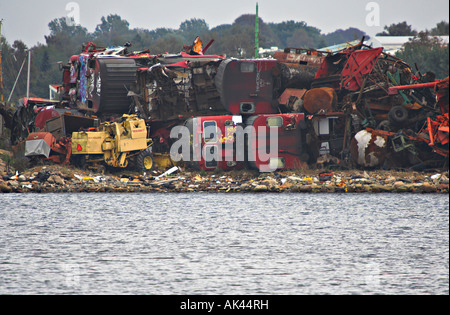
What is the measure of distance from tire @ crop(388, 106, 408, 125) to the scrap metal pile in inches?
1.3

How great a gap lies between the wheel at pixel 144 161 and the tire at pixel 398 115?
27.2 feet

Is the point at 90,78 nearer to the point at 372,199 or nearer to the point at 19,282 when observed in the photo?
the point at 372,199

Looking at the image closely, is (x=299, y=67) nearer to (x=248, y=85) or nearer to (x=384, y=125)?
(x=248, y=85)

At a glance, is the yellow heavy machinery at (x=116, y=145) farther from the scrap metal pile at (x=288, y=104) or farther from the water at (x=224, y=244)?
the water at (x=224, y=244)

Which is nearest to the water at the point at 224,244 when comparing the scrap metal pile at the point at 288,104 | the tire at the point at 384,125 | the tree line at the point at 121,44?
the scrap metal pile at the point at 288,104

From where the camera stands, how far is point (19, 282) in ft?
43.4

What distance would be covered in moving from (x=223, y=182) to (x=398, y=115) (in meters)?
6.12

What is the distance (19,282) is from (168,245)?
452 centimetres

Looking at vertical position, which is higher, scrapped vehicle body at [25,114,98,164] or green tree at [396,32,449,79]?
green tree at [396,32,449,79]

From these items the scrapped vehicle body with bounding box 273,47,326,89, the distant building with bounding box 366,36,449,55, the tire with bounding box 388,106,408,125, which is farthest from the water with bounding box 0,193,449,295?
the distant building with bounding box 366,36,449,55

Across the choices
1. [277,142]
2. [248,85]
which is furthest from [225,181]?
[248,85]

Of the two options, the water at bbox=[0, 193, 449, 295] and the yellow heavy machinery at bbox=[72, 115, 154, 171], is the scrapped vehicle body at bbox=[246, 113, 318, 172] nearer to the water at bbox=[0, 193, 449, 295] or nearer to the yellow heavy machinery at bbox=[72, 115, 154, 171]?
the water at bbox=[0, 193, 449, 295]

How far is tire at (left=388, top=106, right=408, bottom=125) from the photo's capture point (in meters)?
24.1
